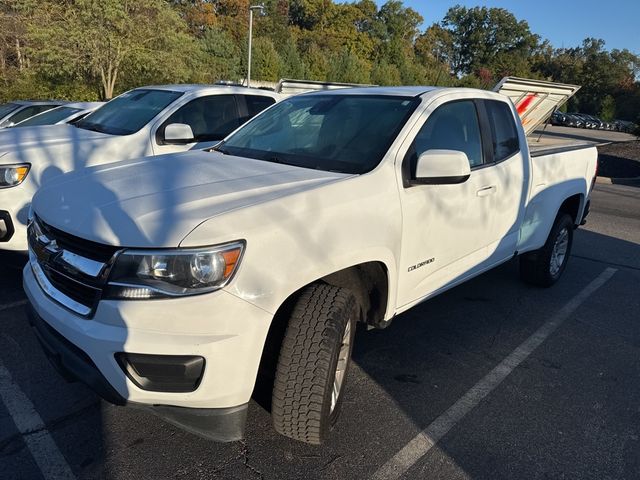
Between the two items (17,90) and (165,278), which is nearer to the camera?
(165,278)

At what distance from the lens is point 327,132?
3334 mm

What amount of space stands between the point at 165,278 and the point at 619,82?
8326 cm

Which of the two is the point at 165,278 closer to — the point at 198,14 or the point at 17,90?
the point at 17,90

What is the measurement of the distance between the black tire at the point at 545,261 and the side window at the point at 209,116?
363 centimetres

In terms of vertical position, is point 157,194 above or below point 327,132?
below

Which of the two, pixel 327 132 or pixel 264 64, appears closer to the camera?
pixel 327 132

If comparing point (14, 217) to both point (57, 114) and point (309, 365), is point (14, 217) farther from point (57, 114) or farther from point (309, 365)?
point (57, 114)

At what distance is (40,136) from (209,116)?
1.79 m

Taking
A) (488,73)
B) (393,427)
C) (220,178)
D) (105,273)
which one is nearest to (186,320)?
(105,273)

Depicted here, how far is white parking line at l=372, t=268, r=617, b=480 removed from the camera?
251 cm

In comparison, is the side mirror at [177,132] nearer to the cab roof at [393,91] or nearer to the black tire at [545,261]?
the cab roof at [393,91]

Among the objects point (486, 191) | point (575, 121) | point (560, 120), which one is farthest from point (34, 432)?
point (560, 120)

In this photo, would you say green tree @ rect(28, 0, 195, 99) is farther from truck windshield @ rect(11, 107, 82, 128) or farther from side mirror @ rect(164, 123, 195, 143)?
side mirror @ rect(164, 123, 195, 143)

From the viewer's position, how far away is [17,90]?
20.0 metres
